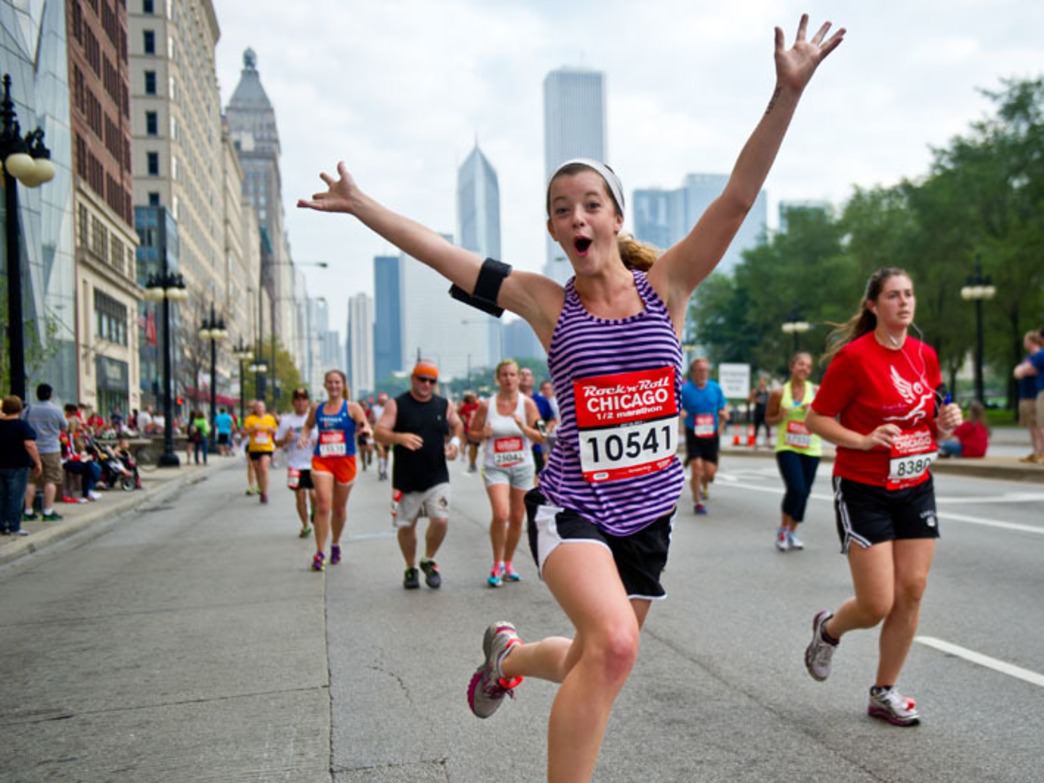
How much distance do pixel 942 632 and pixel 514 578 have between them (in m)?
3.61

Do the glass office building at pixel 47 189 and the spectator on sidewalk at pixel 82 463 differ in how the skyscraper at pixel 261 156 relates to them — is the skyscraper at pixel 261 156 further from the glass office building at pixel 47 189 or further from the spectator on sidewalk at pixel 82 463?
the spectator on sidewalk at pixel 82 463

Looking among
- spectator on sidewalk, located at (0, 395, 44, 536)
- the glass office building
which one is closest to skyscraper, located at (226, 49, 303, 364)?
the glass office building

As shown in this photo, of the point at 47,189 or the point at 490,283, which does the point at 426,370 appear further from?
the point at 47,189

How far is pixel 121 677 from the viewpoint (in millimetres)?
5691

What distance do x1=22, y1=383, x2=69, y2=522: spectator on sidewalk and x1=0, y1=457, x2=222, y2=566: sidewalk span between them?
322 mm

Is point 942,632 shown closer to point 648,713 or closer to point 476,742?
point 648,713

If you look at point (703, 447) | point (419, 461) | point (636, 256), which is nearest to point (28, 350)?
point (703, 447)

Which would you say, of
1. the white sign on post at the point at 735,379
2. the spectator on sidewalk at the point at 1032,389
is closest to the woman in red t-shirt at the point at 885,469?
the spectator on sidewalk at the point at 1032,389

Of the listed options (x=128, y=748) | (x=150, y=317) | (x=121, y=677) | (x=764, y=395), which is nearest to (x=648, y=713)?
(x=128, y=748)

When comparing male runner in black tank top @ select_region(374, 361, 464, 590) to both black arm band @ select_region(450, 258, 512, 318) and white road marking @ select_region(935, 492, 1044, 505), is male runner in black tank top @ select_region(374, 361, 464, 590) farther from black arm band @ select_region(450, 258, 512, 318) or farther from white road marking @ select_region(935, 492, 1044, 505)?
white road marking @ select_region(935, 492, 1044, 505)

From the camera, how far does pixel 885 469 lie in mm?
4570

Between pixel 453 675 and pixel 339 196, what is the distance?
2.94 m

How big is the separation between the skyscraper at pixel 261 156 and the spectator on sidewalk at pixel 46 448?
15735 centimetres

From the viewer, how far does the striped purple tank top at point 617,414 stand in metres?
3.08
